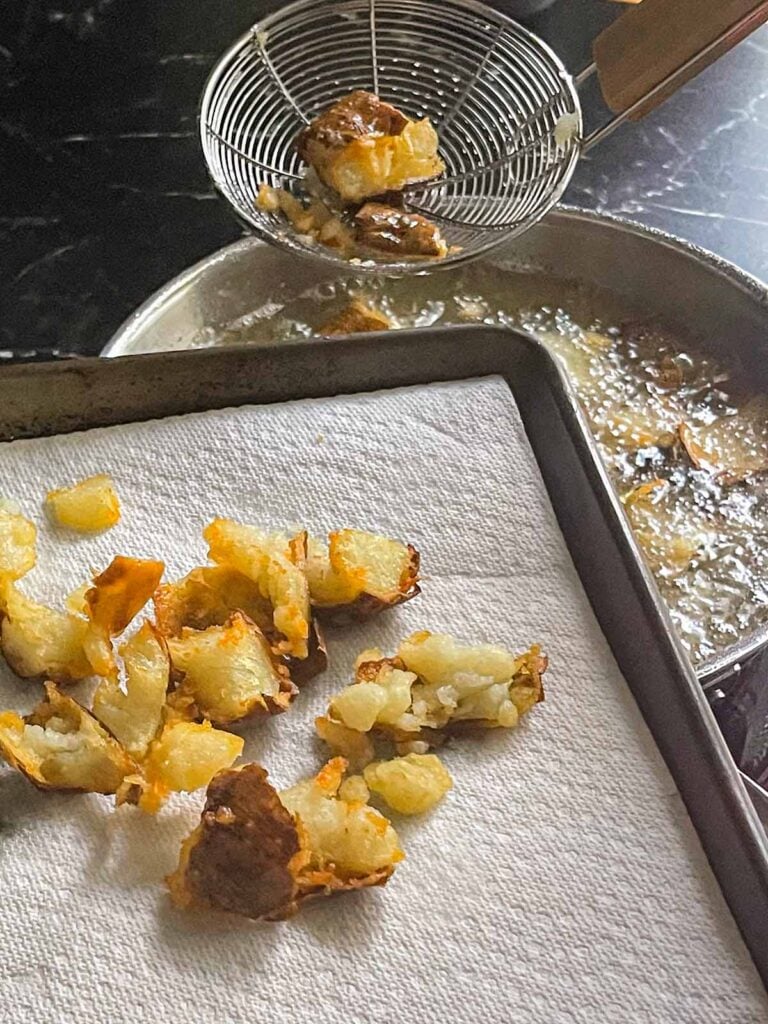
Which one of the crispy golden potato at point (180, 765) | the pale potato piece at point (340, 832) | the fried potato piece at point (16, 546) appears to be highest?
the fried potato piece at point (16, 546)

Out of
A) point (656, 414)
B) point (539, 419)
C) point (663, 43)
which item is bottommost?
point (656, 414)

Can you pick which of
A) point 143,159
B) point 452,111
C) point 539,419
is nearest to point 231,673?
point 539,419

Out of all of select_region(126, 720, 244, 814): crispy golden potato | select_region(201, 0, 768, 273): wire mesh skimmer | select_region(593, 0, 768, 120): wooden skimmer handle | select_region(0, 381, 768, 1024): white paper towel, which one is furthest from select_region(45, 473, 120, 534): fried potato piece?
select_region(593, 0, 768, 120): wooden skimmer handle

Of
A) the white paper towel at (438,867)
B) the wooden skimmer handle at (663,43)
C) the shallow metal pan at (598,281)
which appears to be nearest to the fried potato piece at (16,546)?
the white paper towel at (438,867)

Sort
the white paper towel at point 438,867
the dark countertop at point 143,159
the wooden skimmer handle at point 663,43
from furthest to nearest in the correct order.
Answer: the dark countertop at point 143,159 → the wooden skimmer handle at point 663,43 → the white paper towel at point 438,867

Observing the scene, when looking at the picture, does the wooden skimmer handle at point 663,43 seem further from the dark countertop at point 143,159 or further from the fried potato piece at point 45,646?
the fried potato piece at point 45,646

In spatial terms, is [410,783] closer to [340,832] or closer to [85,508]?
[340,832]

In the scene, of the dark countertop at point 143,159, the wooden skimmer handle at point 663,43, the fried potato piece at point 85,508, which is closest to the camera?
the fried potato piece at point 85,508
